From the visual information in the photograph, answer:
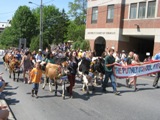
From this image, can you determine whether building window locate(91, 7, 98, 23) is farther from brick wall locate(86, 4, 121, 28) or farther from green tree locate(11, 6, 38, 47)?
green tree locate(11, 6, 38, 47)

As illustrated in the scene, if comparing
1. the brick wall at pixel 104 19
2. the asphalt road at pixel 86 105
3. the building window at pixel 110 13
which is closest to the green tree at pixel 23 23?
the brick wall at pixel 104 19

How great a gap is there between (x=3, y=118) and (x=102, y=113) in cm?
343

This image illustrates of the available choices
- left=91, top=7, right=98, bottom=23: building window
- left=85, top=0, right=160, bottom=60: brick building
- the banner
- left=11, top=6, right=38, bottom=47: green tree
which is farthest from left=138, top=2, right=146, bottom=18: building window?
left=11, top=6, right=38, bottom=47: green tree

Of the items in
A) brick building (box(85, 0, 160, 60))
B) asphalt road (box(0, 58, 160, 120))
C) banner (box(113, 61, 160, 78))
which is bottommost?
asphalt road (box(0, 58, 160, 120))

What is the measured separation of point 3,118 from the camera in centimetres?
715

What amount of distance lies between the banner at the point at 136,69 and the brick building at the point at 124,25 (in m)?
15.2

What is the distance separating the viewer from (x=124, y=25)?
113 ft

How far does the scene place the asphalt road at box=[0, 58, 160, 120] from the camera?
29.8 ft

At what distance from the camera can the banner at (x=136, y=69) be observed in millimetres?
14102

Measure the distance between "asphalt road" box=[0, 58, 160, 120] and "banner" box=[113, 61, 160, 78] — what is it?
3.25 ft

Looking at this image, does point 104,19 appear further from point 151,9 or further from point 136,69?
point 136,69

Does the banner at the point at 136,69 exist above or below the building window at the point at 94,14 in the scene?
below

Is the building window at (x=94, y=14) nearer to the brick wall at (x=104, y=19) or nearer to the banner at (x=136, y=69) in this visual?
the brick wall at (x=104, y=19)

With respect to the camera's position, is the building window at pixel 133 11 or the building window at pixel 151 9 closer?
the building window at pixel 151 9
